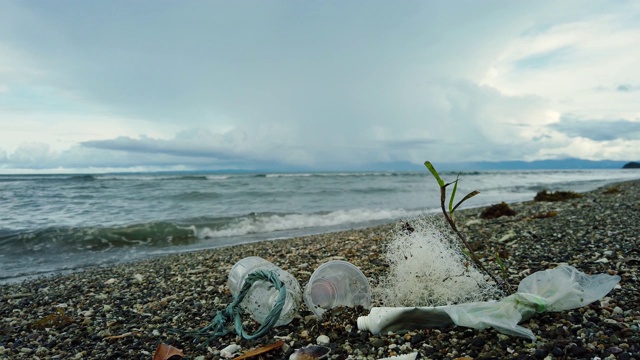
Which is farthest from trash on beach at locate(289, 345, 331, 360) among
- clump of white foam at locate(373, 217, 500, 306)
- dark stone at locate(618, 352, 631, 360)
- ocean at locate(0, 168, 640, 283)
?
ocean at locate(0, 168, 640, 283)

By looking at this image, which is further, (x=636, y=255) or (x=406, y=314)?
(x=636, y=255)

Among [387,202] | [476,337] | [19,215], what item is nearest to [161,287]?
[476,337]

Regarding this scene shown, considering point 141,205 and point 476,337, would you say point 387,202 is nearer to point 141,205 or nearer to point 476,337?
point 141,205

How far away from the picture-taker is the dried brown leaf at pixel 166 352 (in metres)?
3.23

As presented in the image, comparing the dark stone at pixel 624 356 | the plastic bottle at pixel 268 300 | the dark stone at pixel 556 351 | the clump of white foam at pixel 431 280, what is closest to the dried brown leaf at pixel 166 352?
the plastic bottle at pixel 268 300

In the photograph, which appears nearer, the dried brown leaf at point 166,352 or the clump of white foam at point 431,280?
the dried brown leaf at point 166,352

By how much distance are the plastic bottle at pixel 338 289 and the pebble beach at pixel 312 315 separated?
0.61 ft

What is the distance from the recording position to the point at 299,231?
1370cm

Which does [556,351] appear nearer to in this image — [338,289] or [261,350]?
[338,289]

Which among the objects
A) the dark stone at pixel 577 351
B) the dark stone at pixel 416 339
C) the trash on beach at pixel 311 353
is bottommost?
the trash on beach at pixel 311 353

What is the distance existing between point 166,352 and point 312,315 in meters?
1.25

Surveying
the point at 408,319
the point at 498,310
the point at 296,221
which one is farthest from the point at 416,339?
the point at 296,221

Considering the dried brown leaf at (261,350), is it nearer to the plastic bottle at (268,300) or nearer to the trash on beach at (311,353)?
the trash on beach at (311,353)

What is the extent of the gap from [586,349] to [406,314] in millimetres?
1132
